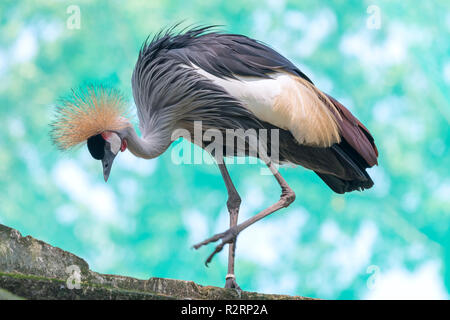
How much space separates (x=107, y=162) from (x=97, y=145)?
0.40 feet

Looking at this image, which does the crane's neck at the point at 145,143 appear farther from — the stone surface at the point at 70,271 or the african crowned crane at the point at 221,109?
the stone surface at the point at 70,271

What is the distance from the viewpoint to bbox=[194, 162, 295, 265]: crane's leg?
139 inches

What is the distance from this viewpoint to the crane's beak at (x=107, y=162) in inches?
146

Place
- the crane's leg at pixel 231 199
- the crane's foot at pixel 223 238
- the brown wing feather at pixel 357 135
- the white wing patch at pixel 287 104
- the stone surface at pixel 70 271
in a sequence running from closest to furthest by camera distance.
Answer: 1. the stone surface at pixel 70 271
2. the crane's foot at pixel 223 238
3. the white wing patch at pixel 287 104
4. the brown wing feather at pixel 357 135
5. the crane's leg at pixel 231 199

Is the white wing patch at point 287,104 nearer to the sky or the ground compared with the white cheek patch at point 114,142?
nearer to the sky

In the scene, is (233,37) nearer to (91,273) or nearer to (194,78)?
(194,78)

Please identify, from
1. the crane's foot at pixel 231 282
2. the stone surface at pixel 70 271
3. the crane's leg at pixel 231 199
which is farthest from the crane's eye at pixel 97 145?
the crane's foot at pixel 231 282

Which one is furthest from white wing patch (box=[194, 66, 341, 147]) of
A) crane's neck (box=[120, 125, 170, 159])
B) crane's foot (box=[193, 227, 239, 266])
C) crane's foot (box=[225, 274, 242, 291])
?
crane's foot (box=[225, 274, 242, 291])

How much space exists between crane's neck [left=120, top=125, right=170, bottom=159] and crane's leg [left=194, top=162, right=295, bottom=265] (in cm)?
71

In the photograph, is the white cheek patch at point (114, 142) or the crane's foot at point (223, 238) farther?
the white cheek patch at point (114, 142)

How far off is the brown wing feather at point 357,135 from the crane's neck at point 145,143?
1143 millimetres

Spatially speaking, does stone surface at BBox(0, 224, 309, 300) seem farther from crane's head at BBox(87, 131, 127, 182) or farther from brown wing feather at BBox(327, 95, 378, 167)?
brown wing feather at BBox(327, 95, 378, 167)
